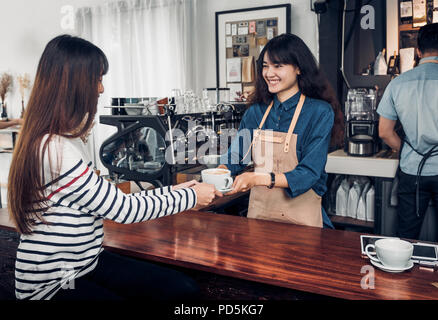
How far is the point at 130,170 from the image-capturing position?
2.57 m

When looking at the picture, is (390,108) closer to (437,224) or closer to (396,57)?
(437,224)

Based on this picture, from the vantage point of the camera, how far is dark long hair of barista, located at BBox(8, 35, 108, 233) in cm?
132

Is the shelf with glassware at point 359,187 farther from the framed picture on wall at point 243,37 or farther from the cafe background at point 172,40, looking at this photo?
the framed picture on wall at point 243,37

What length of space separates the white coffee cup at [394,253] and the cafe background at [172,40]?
1954mm

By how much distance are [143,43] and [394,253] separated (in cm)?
436

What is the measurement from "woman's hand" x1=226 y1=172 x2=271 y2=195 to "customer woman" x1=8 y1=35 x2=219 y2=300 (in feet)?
1.63

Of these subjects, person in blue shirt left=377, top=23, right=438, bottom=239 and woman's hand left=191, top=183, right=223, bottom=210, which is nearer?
woman's hand left=191, top=183, right=223, bottom=210

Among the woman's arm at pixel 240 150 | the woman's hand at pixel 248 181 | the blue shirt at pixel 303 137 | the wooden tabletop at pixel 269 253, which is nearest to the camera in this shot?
the wooden tabletop at pixel 269 253

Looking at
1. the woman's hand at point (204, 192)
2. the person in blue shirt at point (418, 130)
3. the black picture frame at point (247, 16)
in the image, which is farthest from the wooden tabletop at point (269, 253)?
the black picture frame at point (247, 16)

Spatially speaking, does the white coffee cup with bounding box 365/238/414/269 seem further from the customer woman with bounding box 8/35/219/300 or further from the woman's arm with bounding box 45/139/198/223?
the woman's arm with bounding box 45/139/198/223

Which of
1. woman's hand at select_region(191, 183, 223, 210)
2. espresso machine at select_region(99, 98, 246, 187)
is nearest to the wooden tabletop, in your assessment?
woman's hand at select_region(191, 183, 223, 210)

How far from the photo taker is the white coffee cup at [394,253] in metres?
1.26

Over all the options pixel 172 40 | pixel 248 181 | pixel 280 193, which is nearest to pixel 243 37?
pixel 172 40
